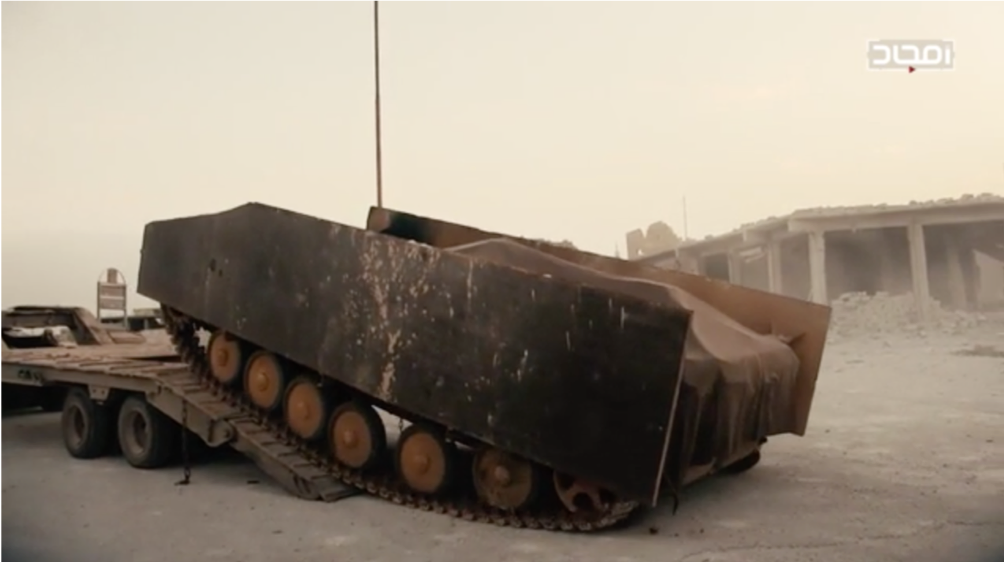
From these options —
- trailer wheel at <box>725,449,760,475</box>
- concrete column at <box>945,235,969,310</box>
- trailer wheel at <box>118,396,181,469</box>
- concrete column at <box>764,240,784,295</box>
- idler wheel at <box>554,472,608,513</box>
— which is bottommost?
trailer wheel at <box>725,449,760,475</box>

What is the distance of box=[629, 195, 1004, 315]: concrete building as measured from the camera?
4.72m

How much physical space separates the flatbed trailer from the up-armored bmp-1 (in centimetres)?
19

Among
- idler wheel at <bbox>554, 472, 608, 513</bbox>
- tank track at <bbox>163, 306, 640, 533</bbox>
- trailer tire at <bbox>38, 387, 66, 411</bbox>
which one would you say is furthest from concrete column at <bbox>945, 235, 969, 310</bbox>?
trailer tire at <bbox>38, 387, 66, 411</bbox>

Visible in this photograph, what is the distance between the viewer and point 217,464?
6359 mm

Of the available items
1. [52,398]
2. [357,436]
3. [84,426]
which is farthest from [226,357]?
[52,398]

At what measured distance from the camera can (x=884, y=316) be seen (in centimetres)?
609

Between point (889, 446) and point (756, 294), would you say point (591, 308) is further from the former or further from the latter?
point (889, 446)

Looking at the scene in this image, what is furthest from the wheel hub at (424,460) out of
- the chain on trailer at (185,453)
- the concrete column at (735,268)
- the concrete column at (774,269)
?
the concrete column at (735,268)

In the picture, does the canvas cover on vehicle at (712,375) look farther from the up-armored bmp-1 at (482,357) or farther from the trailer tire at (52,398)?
the trailer tire at (52,398)

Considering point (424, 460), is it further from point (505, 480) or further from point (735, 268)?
point (735, 268)

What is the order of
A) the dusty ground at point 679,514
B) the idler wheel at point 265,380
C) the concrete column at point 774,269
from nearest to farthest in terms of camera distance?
the dusty ground at point 679,514 → the idler wheel at point 265,380 → the concrete column at point 774,269

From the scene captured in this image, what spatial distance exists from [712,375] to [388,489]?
2.19 m

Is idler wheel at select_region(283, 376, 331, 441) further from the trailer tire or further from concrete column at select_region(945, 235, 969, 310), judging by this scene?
concrete column at select_region(945, 235, 969, 310)

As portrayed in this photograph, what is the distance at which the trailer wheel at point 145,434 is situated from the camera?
6.07 m
